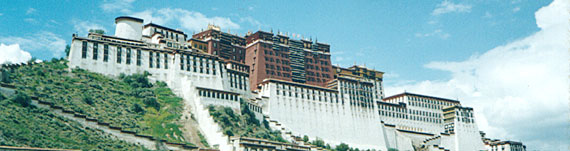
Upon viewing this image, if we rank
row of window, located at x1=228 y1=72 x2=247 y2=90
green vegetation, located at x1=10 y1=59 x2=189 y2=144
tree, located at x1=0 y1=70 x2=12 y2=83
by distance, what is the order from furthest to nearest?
row of window, located at x1=228 y1=72 x2=247 y2=90, green vegetation, located at x1=10 y1=59 x2=189 y2=144, tree, located at x1=0 y1=70 x2=12 y2=83

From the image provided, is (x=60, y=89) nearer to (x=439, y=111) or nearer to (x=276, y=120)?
(x=276, y=120)

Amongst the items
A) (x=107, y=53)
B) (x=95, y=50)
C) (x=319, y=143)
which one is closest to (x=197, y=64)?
A: (x=107, y=53)

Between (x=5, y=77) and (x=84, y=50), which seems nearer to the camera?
(x=5, y=77)

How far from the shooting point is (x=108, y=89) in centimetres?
10475

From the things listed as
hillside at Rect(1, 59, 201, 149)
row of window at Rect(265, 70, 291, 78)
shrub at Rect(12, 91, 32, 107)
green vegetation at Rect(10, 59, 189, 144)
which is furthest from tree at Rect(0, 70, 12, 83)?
row of window at Rect(265, 70, 291, 78)

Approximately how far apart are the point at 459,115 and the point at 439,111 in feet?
17.9

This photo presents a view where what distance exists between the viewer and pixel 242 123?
10981 cm

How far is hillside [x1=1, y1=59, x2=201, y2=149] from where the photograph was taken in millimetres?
90812

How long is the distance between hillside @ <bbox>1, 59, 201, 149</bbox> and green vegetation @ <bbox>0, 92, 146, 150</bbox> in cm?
→ 547

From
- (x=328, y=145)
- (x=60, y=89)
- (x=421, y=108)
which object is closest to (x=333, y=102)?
(x=328, y=145)

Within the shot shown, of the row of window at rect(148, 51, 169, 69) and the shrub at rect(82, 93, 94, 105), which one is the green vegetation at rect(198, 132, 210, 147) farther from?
the row of window at rect(148, 51, 169, 69)

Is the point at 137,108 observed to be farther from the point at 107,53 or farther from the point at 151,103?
the point at 107,53

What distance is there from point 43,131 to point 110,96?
27.9m

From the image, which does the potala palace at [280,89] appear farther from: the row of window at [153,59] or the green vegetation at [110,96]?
the green vegetation at [110,96]
